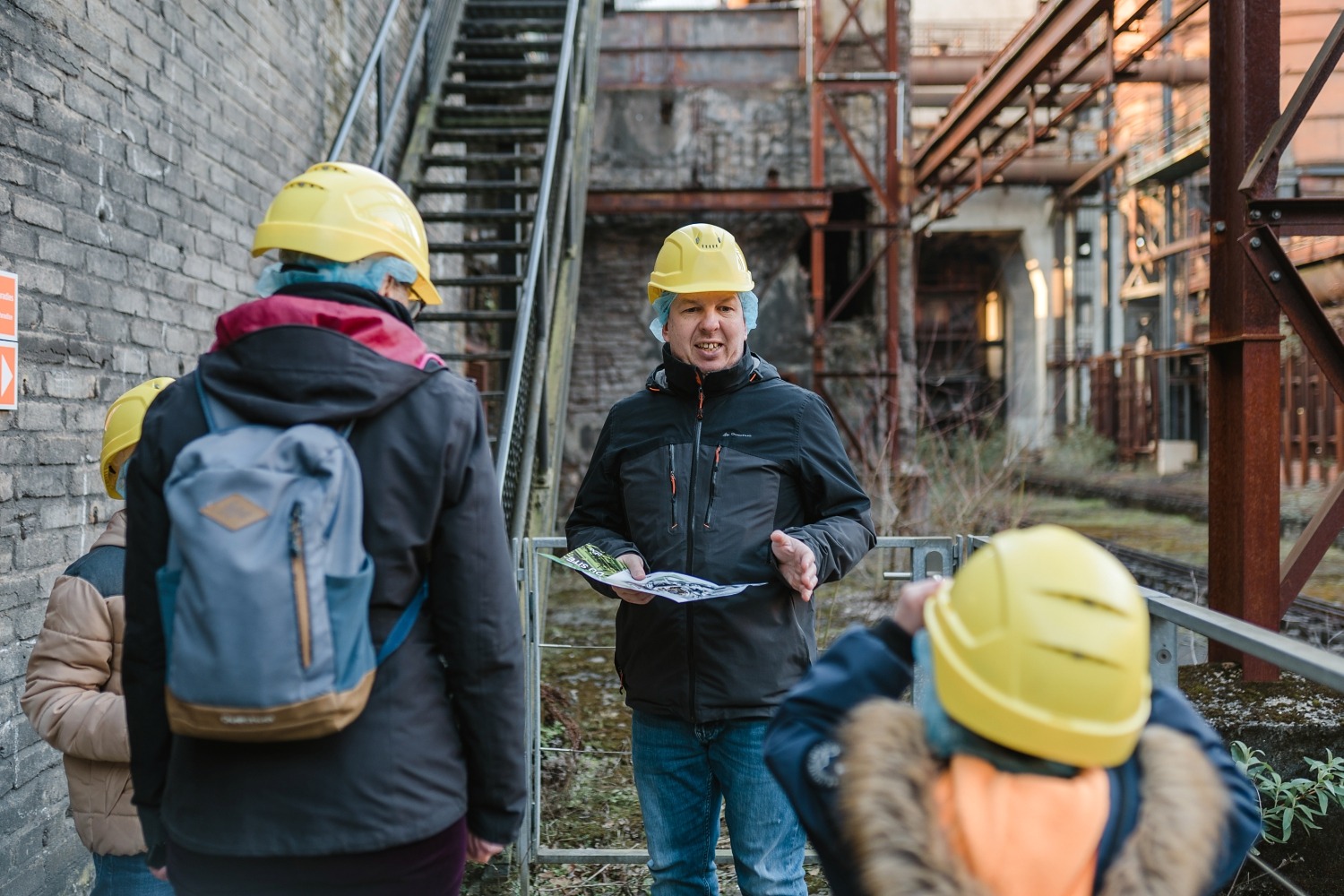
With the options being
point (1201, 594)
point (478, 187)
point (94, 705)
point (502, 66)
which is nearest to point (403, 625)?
point (94, 705)

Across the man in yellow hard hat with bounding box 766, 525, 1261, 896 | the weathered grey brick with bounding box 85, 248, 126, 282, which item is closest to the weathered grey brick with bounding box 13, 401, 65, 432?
the weathered grey brick with bounding box 85, 248, 126, 282

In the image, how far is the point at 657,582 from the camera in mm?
2268

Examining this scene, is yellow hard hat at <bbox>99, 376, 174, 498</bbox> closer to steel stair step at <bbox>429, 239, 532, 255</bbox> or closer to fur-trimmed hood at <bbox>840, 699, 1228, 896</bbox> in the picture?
fur-trimmed hood at <bbox>840, 699, 1228, 896</bbox>

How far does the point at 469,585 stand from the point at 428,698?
175mm

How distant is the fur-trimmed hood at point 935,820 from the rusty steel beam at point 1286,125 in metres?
3.06

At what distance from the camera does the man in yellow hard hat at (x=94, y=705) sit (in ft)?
6.25

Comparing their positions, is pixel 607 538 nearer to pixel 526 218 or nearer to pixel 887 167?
pixel 526 218

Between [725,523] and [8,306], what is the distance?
2.38 metres

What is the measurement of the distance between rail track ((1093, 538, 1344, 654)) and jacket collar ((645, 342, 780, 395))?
4.72 m

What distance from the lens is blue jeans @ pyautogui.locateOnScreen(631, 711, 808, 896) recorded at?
2.28 metres

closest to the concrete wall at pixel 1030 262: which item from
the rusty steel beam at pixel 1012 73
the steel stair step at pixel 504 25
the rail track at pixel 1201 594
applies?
the rusty steel beam at pixel 1012 73

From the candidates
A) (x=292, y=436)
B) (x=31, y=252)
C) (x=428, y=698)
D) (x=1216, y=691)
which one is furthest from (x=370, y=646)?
(x=1216, y=691)

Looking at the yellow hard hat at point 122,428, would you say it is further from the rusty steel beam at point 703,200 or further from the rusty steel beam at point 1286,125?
the rusty steel beam at point 703,200

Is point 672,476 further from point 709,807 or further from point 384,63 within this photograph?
point 384,63
